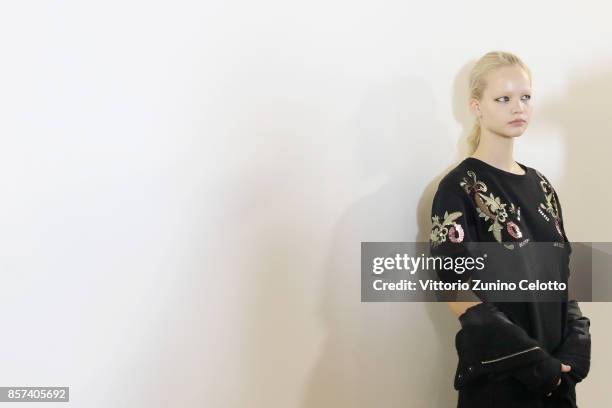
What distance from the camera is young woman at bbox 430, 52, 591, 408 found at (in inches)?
51.1

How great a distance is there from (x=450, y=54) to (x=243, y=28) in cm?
51

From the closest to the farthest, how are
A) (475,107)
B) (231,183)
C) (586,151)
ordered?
(231,183)
(475,107)
(586,151)

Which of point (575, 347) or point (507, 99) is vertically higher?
point (507, 99)

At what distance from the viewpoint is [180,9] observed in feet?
4.11

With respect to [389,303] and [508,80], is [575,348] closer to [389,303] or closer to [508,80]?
[389,303]

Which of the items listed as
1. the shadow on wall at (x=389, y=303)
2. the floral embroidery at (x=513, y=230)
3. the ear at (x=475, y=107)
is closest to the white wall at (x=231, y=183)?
the shadow on wall at (x=389, y=303)

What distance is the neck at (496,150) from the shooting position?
55.7 inches

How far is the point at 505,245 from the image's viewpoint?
53.4 inches

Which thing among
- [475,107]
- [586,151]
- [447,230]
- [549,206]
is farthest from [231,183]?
[586,151]

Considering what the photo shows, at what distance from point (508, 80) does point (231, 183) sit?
2.01 ft

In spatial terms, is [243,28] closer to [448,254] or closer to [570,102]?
[448,254]

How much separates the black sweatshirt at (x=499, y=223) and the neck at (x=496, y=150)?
23 mm

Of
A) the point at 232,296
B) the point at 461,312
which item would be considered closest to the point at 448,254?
the point at 461,312

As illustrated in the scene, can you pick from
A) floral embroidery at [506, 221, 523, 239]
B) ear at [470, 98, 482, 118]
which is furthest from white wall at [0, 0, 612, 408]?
floral embroidery at [506, 221, 523, 239]
